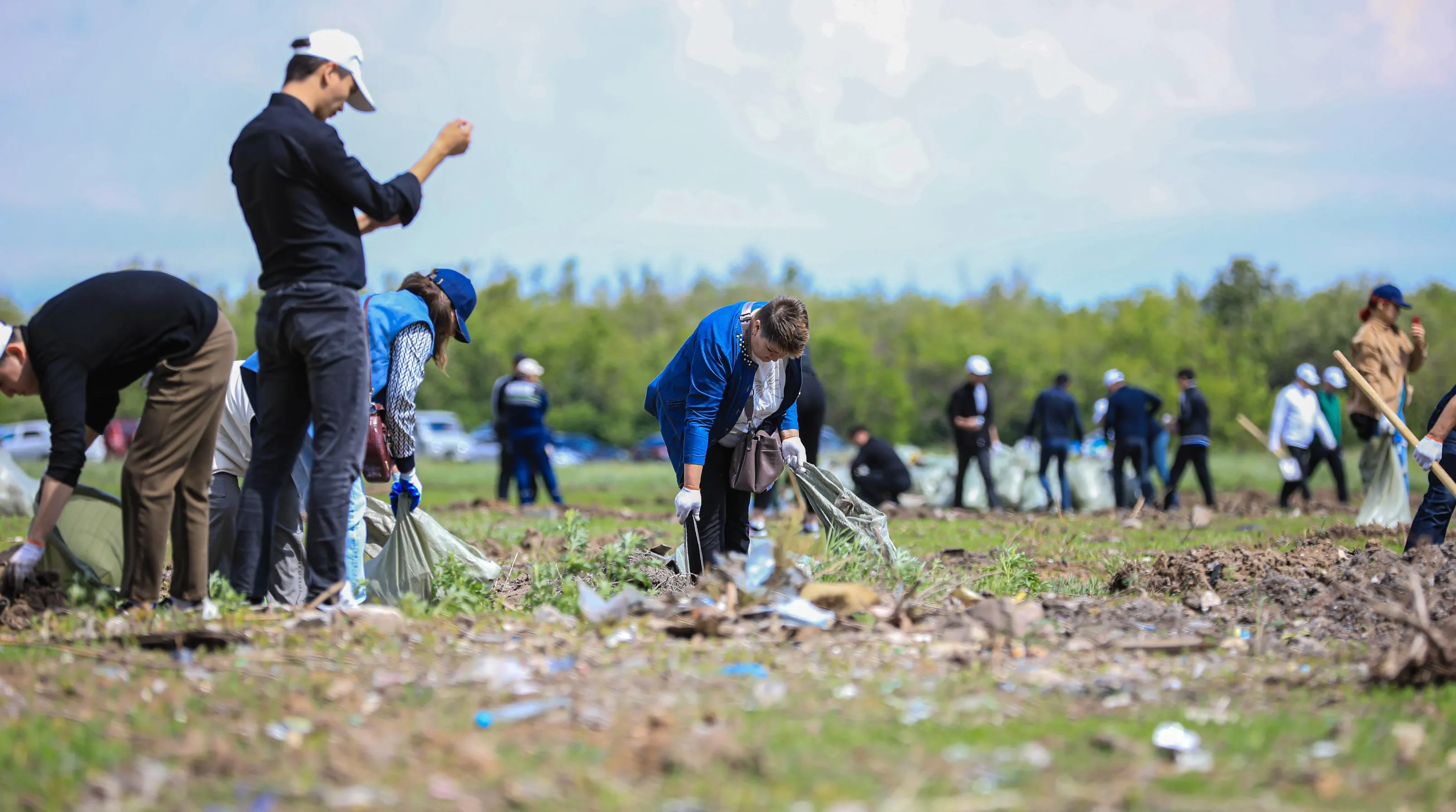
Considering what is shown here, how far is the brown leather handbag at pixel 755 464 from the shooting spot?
19.2 ft

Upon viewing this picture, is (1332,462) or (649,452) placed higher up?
(1332,462)

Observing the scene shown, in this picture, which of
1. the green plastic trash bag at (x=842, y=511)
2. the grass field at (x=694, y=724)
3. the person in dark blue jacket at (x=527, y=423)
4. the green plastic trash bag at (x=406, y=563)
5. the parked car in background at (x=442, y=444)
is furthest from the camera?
the parked car in background at (x=442, y=444)

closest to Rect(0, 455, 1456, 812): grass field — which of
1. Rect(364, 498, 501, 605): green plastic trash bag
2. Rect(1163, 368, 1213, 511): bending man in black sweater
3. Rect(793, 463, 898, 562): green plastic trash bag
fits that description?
Rect(364, 498, 501, 605): green plastic trash bag

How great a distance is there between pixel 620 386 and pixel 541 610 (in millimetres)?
49757

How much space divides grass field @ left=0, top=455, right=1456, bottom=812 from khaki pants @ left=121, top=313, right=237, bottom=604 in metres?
0.29

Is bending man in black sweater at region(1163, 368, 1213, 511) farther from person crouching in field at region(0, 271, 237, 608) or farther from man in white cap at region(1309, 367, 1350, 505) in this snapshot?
person crouching in field at region(0, 271, 237, 608)

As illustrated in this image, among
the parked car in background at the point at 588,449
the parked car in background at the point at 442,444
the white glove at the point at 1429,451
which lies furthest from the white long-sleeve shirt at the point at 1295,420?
the parked car in background at the point at 588,449

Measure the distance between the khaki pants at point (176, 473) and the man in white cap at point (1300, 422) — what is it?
1252 centimetres

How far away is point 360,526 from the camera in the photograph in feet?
18.0

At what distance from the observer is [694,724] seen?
3168 millimetres

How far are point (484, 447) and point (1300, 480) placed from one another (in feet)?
110

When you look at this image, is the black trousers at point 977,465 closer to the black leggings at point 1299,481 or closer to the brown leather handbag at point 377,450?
the black leggings at point 1299,481

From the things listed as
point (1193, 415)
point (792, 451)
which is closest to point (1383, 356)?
point (1193, 415)

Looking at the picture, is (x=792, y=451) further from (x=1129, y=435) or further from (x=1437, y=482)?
(x=1129, y=435)
